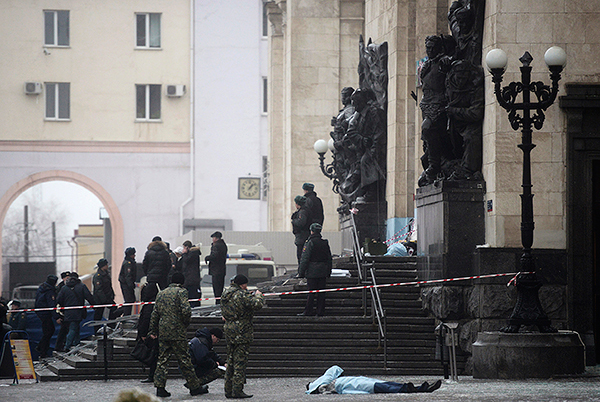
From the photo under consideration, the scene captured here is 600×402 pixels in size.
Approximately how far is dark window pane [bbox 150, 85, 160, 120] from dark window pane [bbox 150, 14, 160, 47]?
211 cm

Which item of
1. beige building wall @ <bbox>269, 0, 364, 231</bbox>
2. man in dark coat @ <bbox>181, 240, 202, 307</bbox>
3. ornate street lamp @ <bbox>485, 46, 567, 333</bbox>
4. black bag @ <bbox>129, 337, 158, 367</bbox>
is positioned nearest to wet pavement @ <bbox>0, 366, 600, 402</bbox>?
black bag @ <bbox>129, 337, 158, 367</bbox>

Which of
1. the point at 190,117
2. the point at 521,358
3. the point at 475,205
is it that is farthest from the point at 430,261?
the point at 190,117

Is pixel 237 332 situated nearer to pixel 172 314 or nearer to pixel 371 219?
pixel 172 314

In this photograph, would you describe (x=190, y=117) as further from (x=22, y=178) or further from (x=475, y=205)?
(x=475, y=205)

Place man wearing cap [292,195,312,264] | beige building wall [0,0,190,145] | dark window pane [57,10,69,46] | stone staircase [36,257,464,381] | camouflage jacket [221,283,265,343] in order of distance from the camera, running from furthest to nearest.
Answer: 1. dark window pane [57,10,69,46]
2. beige building wall [0,0,190,145]
3. man wearing cap [292,195,312,264]
4. stone staircase [36,257,464,381]
5. camouflage jacket [221,283,265,343]

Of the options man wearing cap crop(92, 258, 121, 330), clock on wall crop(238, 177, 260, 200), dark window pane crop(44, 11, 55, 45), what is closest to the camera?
man wearing cap crop(92, 258, 121, 330)

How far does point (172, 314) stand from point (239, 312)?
1.10m

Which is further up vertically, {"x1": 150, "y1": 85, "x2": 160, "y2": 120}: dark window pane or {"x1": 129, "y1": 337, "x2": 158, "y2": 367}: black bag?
{"x1": 150, "y1": 85, "x2": 160, "y2": 120}: dark window pane

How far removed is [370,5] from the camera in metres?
30.2

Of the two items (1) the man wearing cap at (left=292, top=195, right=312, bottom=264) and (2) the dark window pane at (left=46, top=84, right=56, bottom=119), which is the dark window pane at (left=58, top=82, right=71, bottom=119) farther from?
(1) the man wearing cap at (left=292, top=195, right=312, bottom=264)

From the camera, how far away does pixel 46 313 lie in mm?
23234

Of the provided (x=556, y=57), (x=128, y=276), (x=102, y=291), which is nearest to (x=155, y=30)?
(x=102, y=291)

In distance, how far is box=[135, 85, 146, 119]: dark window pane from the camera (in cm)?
5247

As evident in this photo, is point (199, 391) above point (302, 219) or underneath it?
underneath
